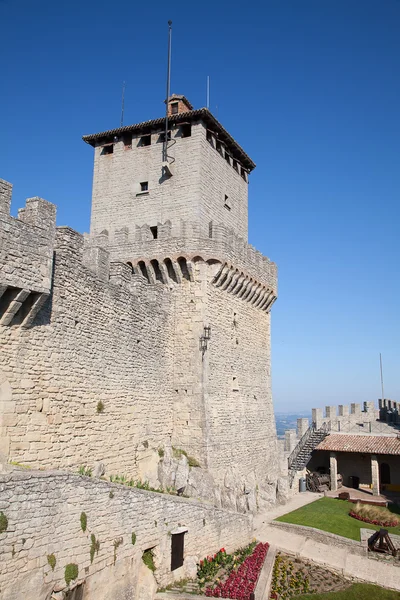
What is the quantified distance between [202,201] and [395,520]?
14.0m

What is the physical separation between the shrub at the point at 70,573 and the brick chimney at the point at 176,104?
1681 cm

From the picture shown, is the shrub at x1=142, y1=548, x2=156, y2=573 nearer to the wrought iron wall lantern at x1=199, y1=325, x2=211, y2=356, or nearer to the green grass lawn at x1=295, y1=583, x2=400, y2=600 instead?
the green grass lawn at x1=295, y1=583, x2=400, y2=600

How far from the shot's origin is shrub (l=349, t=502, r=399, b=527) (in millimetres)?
18938

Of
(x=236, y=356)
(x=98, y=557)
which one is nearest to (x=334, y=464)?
(x=236, y=356)

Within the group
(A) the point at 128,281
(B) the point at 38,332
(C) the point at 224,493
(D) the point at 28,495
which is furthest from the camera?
(C) the point at 224,493

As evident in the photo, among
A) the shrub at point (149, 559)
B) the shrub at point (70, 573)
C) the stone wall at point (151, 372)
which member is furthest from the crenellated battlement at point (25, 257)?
the shrub at point (149, 559)

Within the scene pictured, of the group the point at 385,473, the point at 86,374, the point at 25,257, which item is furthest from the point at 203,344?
the point at 385,473

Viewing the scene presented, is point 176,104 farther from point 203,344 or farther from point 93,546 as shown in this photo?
point 93,546

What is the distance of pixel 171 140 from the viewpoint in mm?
19422

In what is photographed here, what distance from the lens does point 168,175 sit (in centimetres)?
1895

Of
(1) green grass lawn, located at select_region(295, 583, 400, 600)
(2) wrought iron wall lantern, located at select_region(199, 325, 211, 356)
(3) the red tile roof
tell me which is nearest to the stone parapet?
(2) wrought iron wall lantern, located at select_region(199, 325, 211, 356)

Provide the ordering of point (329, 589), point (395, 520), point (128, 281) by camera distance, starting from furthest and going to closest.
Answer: point (395, 520)
point (128, 281)
point (329, 589)

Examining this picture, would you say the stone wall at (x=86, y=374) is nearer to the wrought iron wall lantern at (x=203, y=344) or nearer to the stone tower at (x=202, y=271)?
the stone tower at (x=202, y=271)

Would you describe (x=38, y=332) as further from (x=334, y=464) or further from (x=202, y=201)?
(x=334, y=464)
